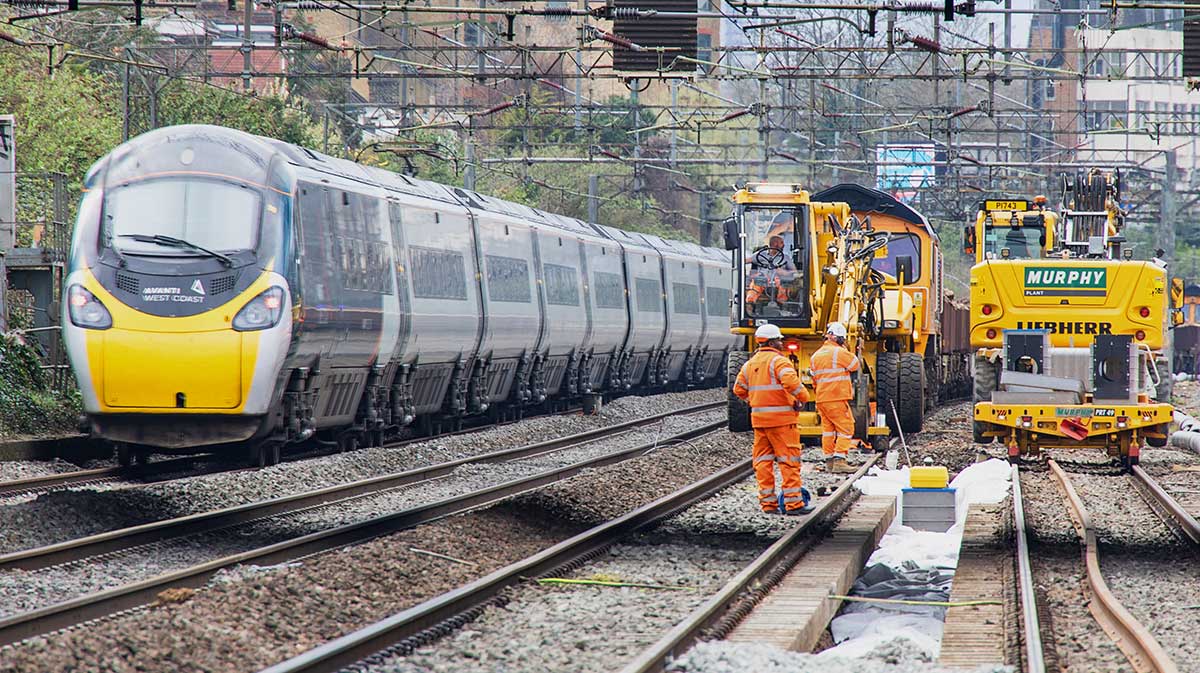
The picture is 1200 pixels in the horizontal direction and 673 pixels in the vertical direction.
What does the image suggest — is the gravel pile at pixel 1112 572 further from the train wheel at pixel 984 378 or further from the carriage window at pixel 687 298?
the carriage window at pixel 687 298

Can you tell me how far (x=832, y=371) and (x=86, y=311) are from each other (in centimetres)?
718

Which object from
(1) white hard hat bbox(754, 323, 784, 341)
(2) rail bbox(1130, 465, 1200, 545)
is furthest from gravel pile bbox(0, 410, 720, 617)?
(2) rail bbox(1130, 465, 1200, 545)

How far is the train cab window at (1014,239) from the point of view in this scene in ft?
83.8

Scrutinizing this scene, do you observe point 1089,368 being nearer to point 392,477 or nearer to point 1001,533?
point 1001,533

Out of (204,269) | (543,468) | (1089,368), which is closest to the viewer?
(204,269)

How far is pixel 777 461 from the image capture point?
13531mm

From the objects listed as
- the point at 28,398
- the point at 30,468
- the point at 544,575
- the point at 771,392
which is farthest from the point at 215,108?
the point at 544,575

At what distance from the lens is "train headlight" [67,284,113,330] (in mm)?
14477

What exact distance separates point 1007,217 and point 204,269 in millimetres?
14762

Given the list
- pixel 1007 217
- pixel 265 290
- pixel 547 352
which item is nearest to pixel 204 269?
pixel 265 290

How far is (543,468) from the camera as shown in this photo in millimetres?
18750

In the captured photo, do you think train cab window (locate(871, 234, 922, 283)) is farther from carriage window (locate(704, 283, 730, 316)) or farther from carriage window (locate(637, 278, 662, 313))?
carriage window (locate(704, 283, 730, 316))

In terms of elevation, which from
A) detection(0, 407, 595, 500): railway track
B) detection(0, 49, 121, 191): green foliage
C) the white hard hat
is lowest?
detection(0, 407, 595, 500): railway track

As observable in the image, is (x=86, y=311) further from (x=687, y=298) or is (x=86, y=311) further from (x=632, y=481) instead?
(x=687, y=298)
